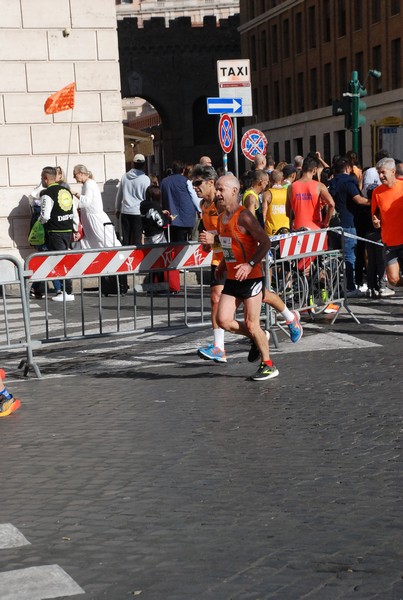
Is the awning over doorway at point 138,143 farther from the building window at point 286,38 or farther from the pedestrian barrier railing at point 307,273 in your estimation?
the building window at point 286,38

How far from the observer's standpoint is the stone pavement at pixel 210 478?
15.8ft

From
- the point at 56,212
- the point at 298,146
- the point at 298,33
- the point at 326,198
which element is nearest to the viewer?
the point at 326,198

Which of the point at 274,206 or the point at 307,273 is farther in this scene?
the point at 274,206

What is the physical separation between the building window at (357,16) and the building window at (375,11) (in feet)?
5.63

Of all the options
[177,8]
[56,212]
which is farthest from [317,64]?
[177,8]

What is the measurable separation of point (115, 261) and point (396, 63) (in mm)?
43729

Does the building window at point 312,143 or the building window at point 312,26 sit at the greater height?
the building window at point 312,26

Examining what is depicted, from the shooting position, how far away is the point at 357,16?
187ft

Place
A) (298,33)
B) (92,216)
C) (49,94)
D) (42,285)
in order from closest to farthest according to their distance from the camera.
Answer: (42,285) < (92,216) < (49,94) < (298,33)

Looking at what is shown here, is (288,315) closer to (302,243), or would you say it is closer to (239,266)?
(239,266)

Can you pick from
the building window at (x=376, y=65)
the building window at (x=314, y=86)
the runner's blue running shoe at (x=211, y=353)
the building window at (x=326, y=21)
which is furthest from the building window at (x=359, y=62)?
the runner's blue running shoe at (x=211, y=353)

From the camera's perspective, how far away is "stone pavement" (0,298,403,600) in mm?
4828

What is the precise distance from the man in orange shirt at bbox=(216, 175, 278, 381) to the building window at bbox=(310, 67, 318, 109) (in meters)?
54.9

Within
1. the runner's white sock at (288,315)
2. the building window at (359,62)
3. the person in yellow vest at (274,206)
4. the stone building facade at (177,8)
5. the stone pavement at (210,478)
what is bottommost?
the stone pavement at (210,478)
